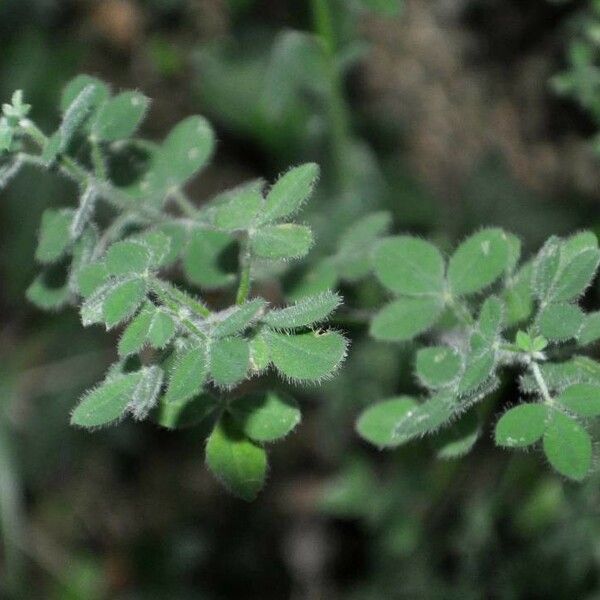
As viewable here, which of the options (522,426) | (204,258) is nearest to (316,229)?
(204,258)

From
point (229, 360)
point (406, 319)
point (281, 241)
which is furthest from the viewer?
point (406, 319)

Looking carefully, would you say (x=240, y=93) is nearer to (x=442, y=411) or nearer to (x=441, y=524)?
(x=441, y=524)

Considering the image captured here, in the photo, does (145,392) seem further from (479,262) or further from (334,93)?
(334,93)

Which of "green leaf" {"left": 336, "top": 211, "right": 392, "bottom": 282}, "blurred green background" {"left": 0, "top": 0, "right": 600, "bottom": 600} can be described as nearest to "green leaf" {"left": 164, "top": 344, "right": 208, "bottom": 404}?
"green leaf" {"left": 336, "top": 211, "right": 392, "bottom": 282}

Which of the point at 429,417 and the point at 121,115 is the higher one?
the point at 121,115

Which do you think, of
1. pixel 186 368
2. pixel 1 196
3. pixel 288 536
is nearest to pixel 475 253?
pixel 186 368
